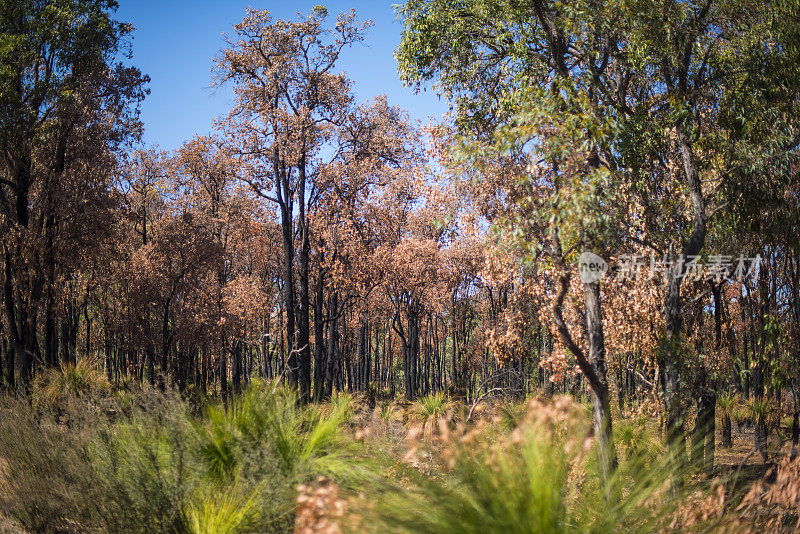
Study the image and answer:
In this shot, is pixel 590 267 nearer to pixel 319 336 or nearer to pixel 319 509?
pixel 319 509

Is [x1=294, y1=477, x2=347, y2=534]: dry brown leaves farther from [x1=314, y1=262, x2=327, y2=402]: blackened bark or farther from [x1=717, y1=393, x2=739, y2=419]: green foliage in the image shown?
[x1=717, y1=393, x2=739, y2=419]: green foliage

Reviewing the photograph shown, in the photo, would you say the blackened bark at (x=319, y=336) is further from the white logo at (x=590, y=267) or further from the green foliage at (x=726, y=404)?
the green foliage at (x=726, y=404)

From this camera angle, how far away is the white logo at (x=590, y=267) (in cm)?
785

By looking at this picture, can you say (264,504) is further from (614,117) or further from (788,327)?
(788,327)

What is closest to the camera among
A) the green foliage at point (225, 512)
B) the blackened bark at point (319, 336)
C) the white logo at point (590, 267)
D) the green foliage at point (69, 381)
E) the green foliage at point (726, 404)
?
the green foliage at point (225, 512)

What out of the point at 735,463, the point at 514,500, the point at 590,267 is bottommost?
the point at 735,463

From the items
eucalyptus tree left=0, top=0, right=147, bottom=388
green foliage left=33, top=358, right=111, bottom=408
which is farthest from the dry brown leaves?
eucalyptus tree left=0, top=0, right=147, bottom=388

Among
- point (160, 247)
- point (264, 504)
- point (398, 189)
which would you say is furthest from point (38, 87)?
point (264, 504)

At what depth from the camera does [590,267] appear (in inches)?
325

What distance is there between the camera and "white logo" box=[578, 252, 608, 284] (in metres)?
7.85

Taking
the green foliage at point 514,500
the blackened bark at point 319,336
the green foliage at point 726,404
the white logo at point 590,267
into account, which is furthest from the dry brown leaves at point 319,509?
the green foliage at point 726,404

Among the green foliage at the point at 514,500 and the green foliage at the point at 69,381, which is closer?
the green foliage at the point at 514,500

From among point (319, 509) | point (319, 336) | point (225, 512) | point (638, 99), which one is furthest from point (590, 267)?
point (319, 336)

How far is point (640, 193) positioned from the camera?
914 centimetres
